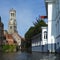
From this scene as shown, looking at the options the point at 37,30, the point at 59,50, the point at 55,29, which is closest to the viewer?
the point at 59,50

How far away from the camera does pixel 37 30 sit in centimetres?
8719

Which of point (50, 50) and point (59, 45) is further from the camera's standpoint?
point (50, 50)

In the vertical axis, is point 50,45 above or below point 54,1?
below

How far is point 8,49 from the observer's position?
87312 mm

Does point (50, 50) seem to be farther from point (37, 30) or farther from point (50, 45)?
point (37, 30)

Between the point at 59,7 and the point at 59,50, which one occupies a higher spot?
the point at 59,7

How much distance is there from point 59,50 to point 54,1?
11.5m

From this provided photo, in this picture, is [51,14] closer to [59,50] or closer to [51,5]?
[51,5]

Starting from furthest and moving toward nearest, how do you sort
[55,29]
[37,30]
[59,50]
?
[37,30] < [55,29] < [59,50]

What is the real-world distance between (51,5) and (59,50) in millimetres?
11213

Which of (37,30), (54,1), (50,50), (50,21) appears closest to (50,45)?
(50,50)

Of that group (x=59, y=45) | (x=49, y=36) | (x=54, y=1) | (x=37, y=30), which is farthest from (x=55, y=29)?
(x=37, y=30)

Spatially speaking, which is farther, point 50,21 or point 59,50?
point 50,21

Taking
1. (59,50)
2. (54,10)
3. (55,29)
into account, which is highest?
(54,10)
